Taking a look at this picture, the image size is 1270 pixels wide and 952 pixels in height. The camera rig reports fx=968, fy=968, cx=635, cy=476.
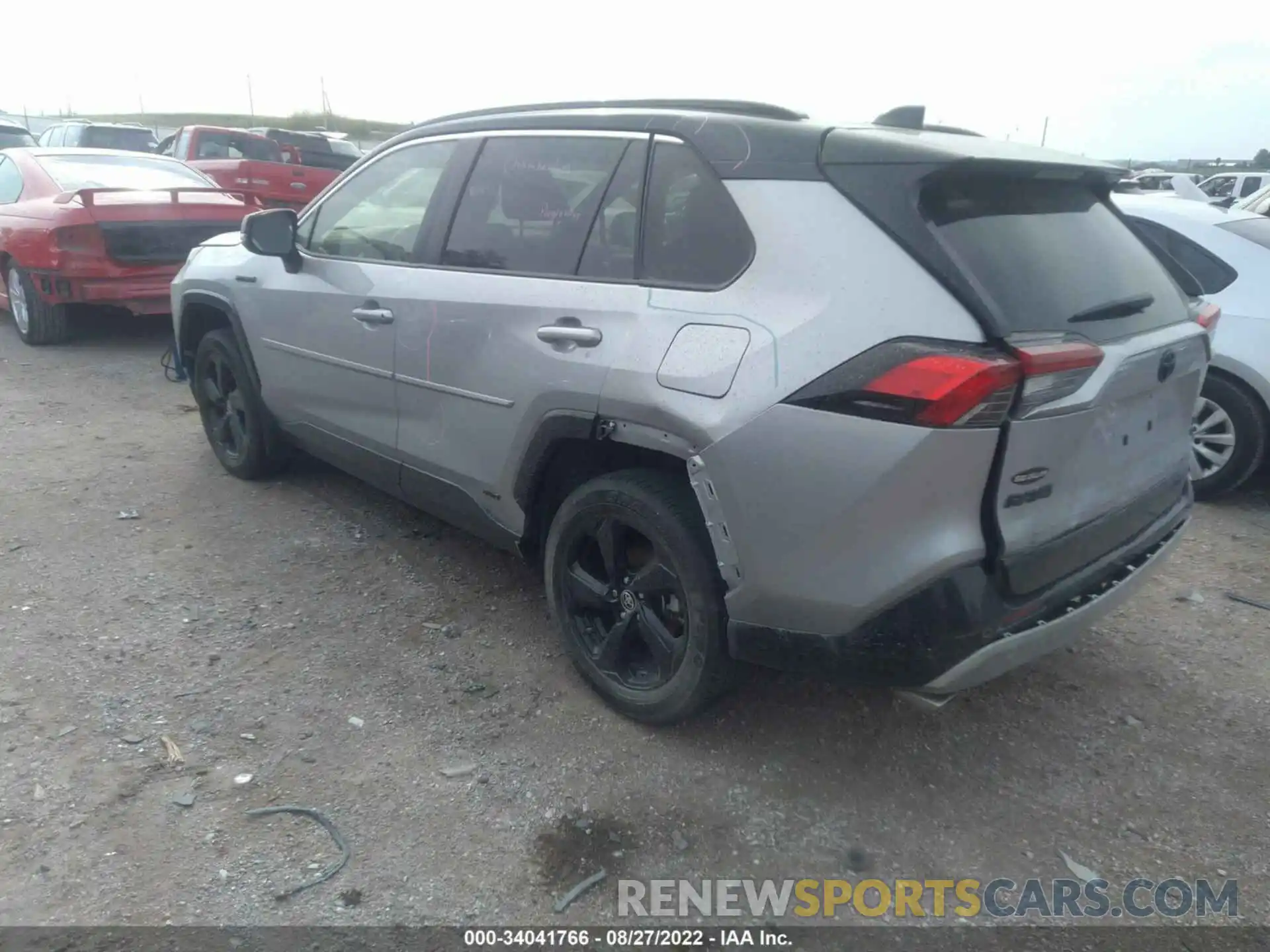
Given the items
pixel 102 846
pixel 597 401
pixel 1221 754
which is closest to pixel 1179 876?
pixel 1221 754

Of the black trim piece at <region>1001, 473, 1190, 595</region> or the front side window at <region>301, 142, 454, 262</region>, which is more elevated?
the front side window at <region>301, 142, 454, 262</region>

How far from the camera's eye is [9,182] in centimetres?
832

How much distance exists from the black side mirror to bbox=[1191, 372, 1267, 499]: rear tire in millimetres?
4373

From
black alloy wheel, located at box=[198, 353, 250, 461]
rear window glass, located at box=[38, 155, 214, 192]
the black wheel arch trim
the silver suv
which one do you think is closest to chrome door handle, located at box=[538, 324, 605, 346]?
the silver suv

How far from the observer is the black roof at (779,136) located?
2490mm

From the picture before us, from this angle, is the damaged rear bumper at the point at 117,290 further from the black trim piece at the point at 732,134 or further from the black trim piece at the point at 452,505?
the black trim piece at the point at 732,134

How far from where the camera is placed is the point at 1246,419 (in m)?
4.82

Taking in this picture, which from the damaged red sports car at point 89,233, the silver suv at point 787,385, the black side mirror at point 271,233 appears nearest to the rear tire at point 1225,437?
the silver suv at point 787,385

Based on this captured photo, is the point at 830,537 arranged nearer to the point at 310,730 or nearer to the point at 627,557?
the point at 627,557

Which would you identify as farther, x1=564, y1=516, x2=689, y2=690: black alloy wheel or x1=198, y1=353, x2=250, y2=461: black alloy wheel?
x1=198, y1=353, x2=250, y2=461: black alloy wheel

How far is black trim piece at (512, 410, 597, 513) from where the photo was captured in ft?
9.55

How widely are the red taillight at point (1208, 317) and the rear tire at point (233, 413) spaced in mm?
3924

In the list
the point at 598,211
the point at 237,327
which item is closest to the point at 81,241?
the point at 237,327

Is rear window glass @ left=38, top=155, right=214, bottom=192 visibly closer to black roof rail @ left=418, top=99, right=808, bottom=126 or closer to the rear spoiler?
the rear spoiler
